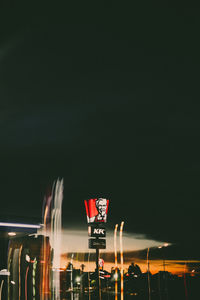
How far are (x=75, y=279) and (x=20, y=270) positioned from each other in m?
20.9

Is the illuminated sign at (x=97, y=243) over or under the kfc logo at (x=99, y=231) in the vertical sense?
under

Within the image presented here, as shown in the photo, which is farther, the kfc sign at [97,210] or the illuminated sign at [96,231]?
the kfc sign at [97,210]

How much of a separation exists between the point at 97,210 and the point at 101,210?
0.20m

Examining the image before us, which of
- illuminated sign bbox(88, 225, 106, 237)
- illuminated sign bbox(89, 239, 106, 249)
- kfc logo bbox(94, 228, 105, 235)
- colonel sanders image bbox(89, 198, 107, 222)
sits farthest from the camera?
colonel sanders image bbox(89, 198, 107, 222)

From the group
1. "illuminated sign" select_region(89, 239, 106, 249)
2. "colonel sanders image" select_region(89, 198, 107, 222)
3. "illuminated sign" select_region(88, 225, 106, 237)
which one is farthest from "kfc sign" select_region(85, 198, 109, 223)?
"illuminated sign" select_region(89, 239, 106, 249)

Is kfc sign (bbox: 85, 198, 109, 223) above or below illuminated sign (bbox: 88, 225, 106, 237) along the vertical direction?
above

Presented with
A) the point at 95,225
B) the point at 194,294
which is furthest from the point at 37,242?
the point at 194,294

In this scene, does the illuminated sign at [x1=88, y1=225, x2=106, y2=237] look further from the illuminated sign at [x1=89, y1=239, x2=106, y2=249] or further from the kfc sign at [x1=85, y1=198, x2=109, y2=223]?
the kfc sign at [x1=85, y1=198, x2=109, y2=223]

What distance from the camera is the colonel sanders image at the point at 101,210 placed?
47.3ft

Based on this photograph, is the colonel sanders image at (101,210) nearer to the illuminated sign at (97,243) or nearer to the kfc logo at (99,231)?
the kfc logo at (99,231)

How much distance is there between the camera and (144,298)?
19922 millimetres

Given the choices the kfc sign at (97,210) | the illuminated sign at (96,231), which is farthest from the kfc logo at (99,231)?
the kfc sign at (97,210)

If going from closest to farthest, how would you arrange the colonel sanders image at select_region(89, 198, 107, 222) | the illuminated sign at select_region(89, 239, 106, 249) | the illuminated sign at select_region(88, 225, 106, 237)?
the illuminated sign at select_region(89, 239, 106, 249)
the illuminated sign at select_region(88, 225, 106, 237)
the colonel sanders image at select_region(89, 198, 107, 222)

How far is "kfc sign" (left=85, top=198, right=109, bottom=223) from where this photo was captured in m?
14.4
